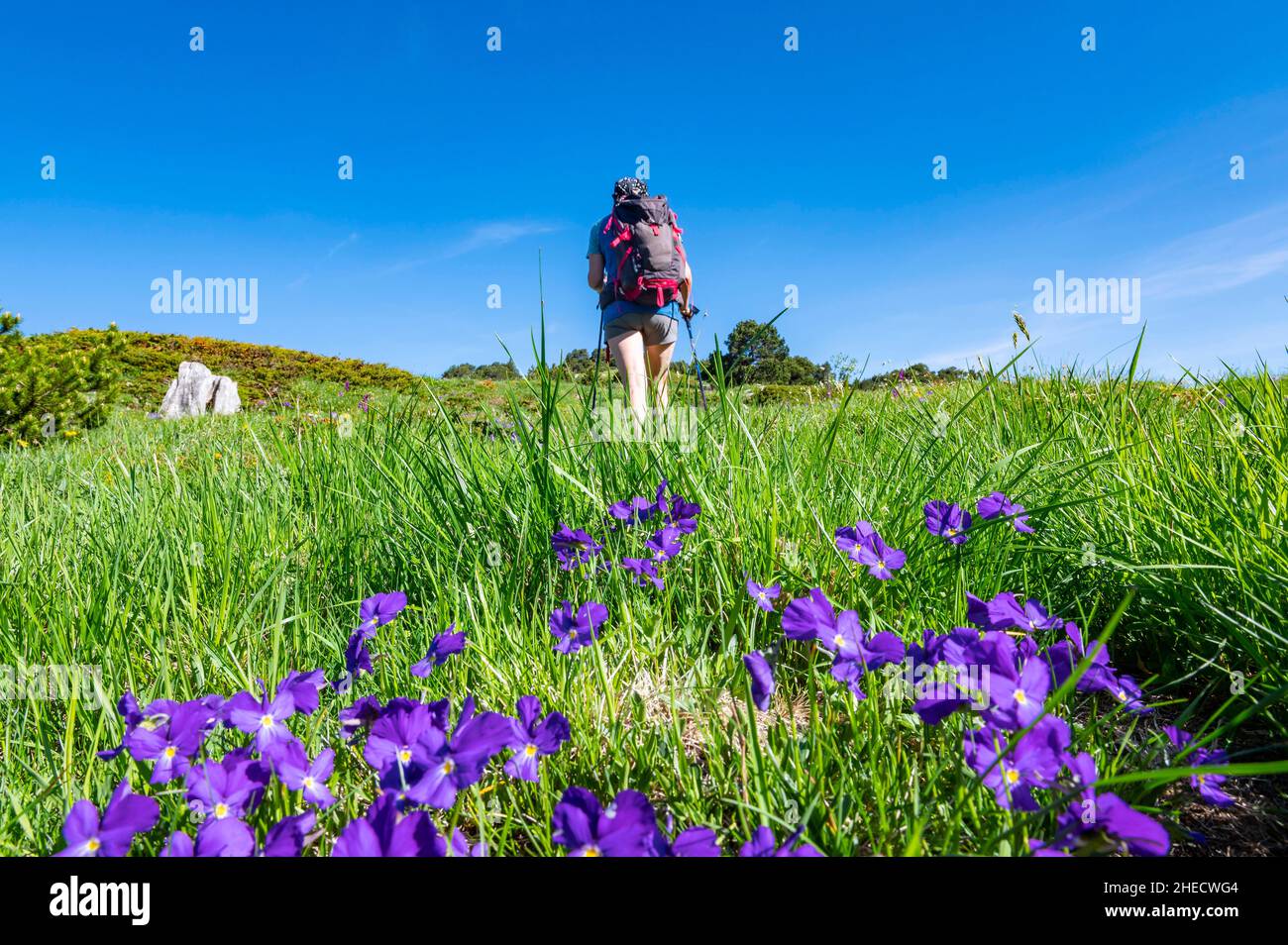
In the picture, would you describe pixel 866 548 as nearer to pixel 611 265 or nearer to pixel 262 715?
pixel 262 715

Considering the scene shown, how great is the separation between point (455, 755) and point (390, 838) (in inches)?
4.9

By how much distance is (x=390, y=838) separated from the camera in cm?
71

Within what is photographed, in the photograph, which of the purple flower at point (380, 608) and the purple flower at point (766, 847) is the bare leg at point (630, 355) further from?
the purple flower at point (766, 847)

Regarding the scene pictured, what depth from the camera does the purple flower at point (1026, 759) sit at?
2.68 ft

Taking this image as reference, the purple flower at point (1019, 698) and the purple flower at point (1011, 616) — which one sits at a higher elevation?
the purple flower at point (1011, 616)

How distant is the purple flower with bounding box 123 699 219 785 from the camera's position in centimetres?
90

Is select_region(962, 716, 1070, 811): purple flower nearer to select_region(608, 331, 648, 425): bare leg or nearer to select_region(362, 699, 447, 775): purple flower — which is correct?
select_region(362, 699, 447, 775): purple flower

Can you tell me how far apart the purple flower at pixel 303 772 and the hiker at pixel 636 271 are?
5445 mm

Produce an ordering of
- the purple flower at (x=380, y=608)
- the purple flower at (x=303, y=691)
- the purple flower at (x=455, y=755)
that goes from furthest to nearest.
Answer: the purple flower at (x=380, y=608) < the purple flower at (x=303, y=691) < the purple flower at (x=455, y=755)

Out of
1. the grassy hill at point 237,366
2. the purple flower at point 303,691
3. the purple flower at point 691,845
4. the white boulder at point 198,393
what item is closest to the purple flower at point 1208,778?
the purple flower at point 691,845

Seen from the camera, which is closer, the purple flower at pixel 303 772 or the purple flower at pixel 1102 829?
the purple flower at pixel 1102 829

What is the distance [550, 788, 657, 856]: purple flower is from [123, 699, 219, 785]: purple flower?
1.83 feet

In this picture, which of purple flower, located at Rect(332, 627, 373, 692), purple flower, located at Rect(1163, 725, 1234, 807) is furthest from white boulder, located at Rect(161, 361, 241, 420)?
purple flower, located at Rect(1163, 725, 1234, 807)
